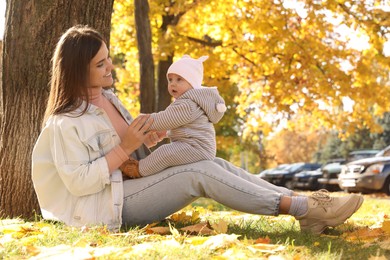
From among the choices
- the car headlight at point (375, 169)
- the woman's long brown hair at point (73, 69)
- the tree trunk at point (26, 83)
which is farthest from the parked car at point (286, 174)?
the woman's long brown hair at point (73, 69)

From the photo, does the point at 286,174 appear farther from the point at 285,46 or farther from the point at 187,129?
the point at 187,129

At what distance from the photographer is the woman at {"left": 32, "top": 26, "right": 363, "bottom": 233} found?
13.1ft

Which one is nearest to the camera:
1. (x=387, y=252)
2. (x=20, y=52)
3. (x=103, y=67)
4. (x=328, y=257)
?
(x=328, y=257)

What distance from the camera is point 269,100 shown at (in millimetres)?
15242

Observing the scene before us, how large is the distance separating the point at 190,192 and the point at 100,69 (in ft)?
3.25

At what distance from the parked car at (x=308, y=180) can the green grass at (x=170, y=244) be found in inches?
844

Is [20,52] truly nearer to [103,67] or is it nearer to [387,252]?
[103,67]

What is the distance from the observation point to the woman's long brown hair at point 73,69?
416cm

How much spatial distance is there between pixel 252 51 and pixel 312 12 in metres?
1.77

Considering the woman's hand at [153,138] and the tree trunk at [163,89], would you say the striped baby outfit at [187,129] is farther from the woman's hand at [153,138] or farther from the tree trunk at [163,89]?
the tree trunk at [163,89]

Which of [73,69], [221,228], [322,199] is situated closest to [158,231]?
[221,228]

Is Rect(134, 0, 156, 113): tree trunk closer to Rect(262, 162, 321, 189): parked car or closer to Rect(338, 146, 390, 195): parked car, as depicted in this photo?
Rect(338, 146, 390, 195): parked car

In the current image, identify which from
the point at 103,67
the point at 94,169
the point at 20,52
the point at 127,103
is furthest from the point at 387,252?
the point at 127,103

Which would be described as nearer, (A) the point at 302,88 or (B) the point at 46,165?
(B) the point at 46,165
